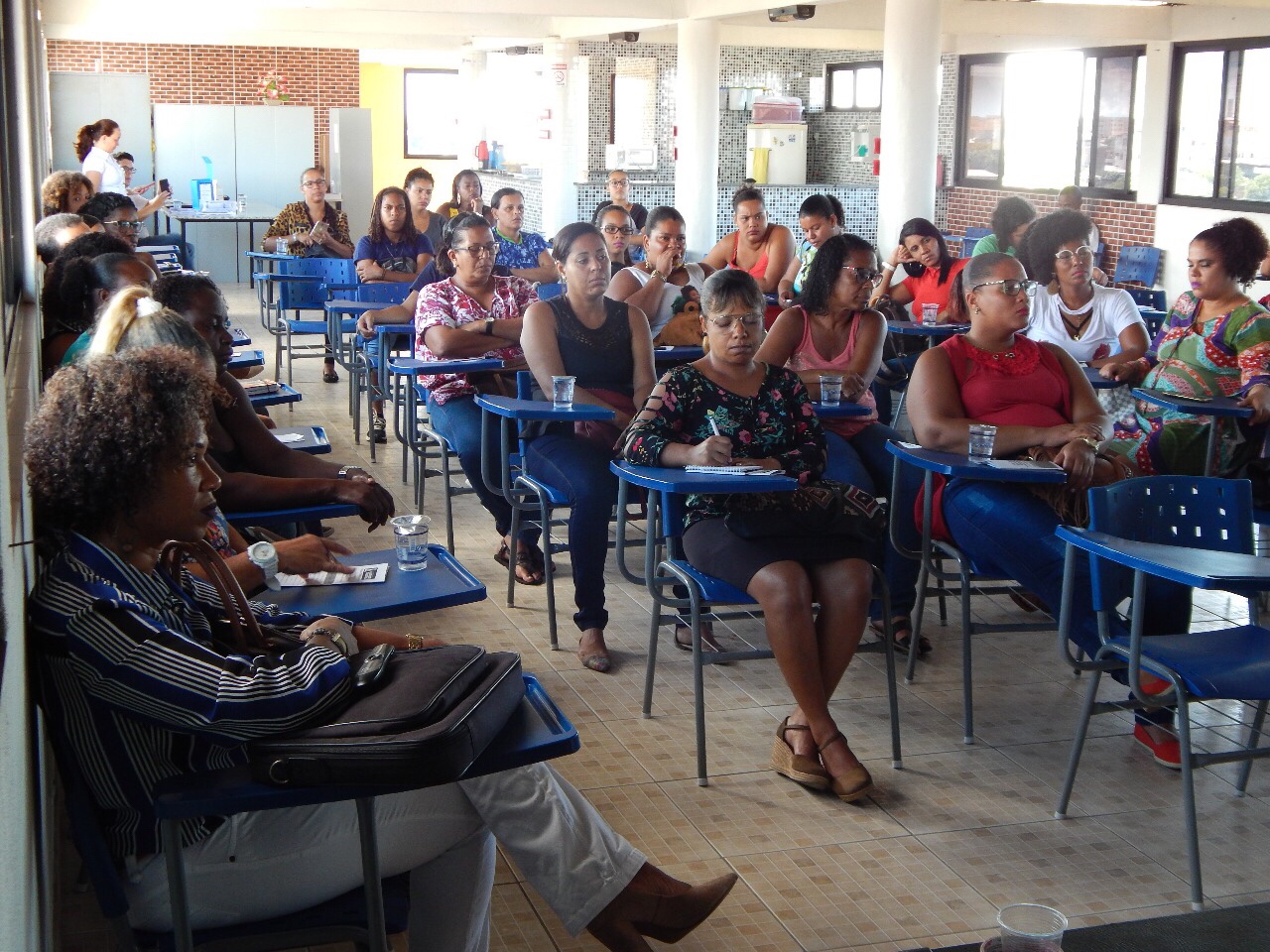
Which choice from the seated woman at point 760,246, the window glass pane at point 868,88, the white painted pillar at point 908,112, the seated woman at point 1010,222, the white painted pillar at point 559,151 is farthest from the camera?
the window glass pane at point 868,88

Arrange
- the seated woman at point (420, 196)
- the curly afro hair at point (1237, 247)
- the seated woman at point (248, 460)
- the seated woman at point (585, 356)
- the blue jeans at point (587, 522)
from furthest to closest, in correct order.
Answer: the seated woman at point (420, 196), the curly afro hair at point (1237, 247), the seated woman at point (585, 356), the blue jeans at point (587, 522), the seated woman at point (248, 460)

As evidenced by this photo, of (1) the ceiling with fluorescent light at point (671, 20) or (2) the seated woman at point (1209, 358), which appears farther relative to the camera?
(1) the ceiling with fluorescent light at point (671, 20)

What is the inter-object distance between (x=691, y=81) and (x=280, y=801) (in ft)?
37.5

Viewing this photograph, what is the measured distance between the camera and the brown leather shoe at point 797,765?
3232 millimetres

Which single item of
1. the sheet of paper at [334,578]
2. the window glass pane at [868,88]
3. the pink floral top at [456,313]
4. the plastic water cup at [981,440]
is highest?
the window glass pane at [868,88]

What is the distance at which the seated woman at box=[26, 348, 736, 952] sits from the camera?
1.75 m

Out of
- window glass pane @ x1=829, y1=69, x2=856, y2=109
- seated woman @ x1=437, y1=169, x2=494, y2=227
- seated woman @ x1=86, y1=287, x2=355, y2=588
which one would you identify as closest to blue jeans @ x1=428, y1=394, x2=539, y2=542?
seated woman @ x1=86, y1=287, x2=355, y2=588

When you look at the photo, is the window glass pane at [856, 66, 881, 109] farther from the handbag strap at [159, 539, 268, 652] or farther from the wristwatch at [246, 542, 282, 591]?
the handbag strap at [159, 539, 268, 652]

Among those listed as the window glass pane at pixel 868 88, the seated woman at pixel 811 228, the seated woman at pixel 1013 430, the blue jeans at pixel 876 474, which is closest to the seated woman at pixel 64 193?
the seated woman at pixel 811 228

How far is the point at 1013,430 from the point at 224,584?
95.6 inches

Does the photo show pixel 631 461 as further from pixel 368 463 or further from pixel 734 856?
Result: pixel 368 463

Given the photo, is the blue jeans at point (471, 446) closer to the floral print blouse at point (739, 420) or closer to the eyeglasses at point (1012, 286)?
the floral print blouse at point (739, 420)

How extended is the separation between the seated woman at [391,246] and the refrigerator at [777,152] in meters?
8.52

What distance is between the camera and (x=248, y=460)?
11.4ft
